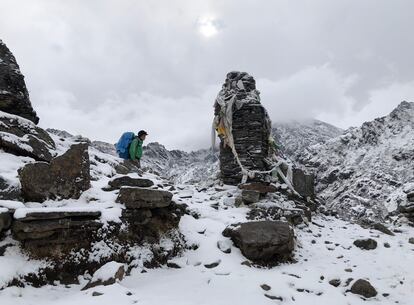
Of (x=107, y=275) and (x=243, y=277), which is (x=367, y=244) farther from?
(x=107, y=275)

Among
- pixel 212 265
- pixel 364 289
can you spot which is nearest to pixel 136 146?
pixel 212 265

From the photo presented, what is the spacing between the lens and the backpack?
57.4 feet

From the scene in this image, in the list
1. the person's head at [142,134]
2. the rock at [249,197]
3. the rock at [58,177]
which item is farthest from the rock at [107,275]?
the person's head at [142,134]

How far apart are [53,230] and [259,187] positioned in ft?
Result: 30.6

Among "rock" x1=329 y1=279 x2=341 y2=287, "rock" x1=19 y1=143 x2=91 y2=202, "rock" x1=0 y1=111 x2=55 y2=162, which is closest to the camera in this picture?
"rock" x1=19 y1=143 x2=91 y2=202

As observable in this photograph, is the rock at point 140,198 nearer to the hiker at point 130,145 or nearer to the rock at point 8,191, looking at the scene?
the rock at point 8,191

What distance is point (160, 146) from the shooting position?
9981 cm

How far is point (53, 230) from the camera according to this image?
7539 mm

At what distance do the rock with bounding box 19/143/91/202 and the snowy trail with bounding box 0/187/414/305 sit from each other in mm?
2577

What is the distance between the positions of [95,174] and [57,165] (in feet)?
10.5

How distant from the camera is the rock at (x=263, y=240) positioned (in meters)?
9.79

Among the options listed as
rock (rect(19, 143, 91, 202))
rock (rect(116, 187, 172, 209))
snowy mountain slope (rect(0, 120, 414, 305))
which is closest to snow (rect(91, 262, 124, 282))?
snowy mountain slope (rect(0, 120, 414, 305))

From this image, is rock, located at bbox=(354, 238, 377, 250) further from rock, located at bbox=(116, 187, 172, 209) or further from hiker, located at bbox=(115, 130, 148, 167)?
hiker, located at bbox=(115, 130, 148, 167)

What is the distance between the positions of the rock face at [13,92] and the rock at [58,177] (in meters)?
3.98
